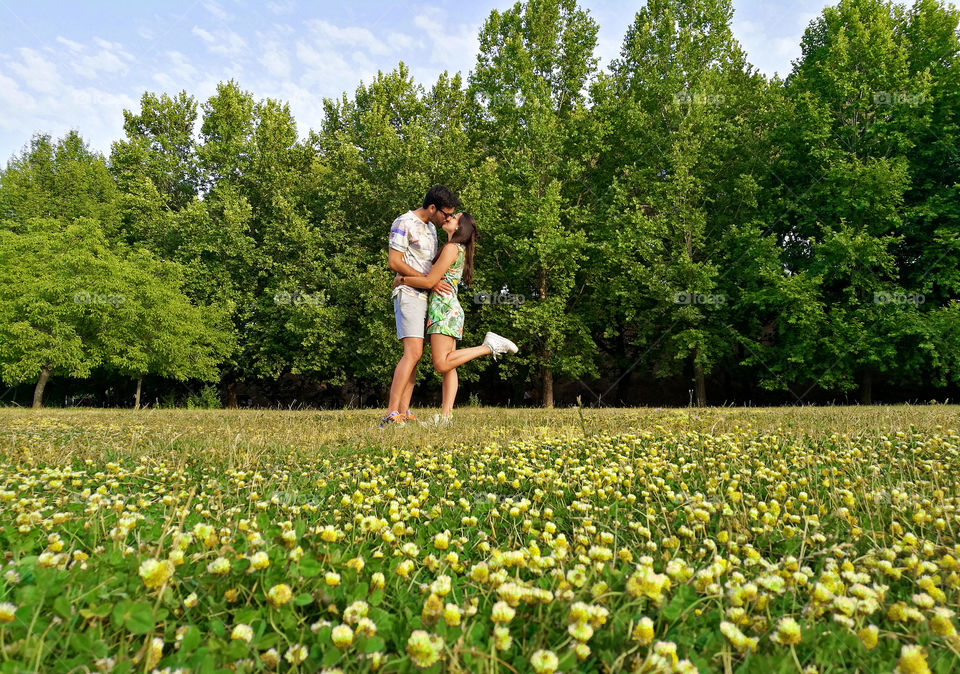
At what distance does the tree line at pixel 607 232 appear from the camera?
16969 mm

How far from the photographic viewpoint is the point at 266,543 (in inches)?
63.4

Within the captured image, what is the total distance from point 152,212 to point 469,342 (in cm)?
1659

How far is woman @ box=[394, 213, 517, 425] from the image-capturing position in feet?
20.9

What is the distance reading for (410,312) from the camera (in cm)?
636

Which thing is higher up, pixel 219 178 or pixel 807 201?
pixel 219 178

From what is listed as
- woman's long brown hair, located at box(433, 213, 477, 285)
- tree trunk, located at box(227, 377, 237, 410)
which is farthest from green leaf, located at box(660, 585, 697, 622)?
tree trunk, located at box(227, 377, 237, 410)

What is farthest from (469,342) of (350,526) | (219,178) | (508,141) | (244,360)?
(350,526)

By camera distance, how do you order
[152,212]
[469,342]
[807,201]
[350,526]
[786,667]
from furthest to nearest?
1. [152,212]
2. [469,342]
3. [807,201]
4. [350,526]
5. [786,667]

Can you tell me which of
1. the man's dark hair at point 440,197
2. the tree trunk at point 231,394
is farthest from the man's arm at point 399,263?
the tree trunk at point 231,394

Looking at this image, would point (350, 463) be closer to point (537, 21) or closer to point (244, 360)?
point (244, 360)

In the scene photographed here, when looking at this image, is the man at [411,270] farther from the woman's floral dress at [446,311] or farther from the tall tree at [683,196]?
the tall tree at [683,196]

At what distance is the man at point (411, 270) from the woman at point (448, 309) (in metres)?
0.12

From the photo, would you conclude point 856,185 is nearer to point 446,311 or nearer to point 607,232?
point 607,232

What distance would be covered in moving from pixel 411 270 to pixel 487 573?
514cm
